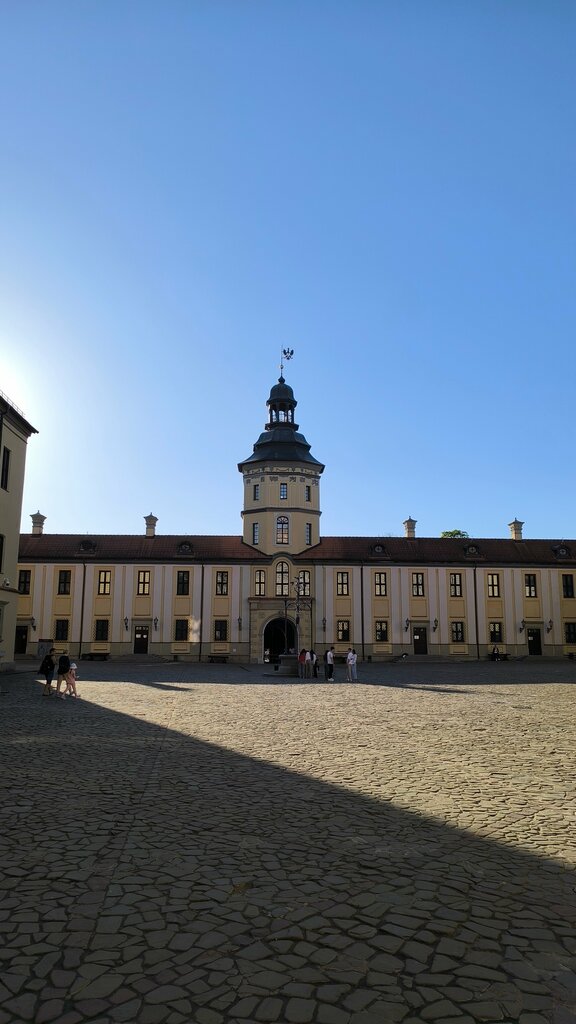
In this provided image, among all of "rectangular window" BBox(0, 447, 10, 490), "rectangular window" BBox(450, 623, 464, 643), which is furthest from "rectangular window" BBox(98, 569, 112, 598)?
"rectangular window" BBox(450, 623, 464, 643)

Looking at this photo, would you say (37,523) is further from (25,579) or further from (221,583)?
(221,583)

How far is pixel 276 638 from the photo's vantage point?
5450cm

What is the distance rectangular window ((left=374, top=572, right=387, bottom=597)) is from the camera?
52.4 meters

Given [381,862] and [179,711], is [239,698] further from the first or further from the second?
[381,862]

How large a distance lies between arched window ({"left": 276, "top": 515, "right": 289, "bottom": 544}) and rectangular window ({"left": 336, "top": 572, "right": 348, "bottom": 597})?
4.96 m

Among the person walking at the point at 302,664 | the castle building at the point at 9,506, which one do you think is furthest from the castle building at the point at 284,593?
the castle building at the point at 9,506

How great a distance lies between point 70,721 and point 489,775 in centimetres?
940

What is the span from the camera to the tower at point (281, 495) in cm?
5375

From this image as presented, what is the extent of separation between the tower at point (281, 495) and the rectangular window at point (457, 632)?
495 inches

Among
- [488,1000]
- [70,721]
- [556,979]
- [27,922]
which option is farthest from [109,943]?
[70,721]

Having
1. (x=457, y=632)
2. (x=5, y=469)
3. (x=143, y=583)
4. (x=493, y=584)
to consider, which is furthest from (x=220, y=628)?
(x=5, y=469)

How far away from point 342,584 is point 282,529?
21.2 feet

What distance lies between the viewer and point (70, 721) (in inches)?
587

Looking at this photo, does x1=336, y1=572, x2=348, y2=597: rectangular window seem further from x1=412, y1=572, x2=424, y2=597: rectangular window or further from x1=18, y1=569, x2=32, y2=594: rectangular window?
x1=18, y1=569, x2=32, y2=594: rectangular window
